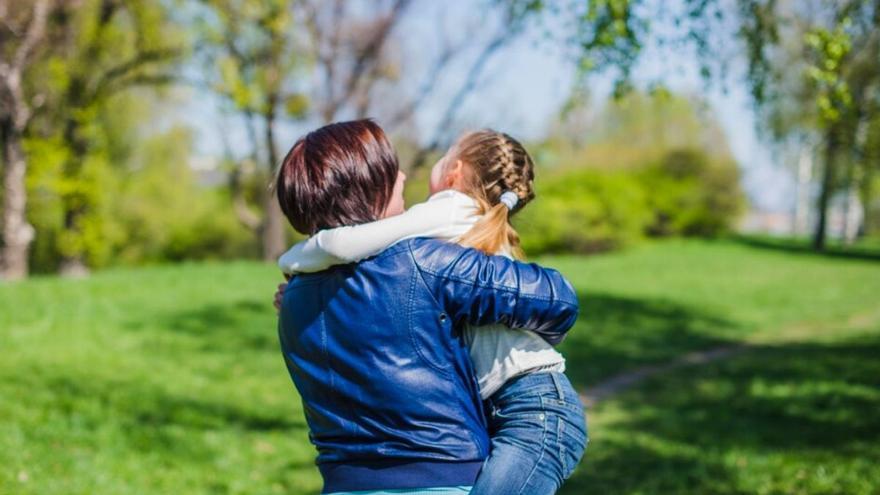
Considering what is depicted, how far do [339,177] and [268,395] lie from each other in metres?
7.35

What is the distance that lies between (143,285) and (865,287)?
17628 millimetres

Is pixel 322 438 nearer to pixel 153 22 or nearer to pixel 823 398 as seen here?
pixel 823 398

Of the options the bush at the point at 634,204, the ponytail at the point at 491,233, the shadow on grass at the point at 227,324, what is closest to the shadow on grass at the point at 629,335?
the shadow on grass at the point at 227,324

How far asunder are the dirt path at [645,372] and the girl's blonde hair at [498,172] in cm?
732

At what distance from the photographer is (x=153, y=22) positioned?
2038cm

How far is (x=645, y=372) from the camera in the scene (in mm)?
11508

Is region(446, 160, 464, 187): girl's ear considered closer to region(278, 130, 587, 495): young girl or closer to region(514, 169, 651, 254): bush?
region(278, 130, 587, 495): young girl

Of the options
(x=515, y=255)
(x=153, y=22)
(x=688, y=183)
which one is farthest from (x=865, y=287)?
(x=515, y=255)

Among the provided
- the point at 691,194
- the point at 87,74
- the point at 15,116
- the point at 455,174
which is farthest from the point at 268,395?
the point at 691,194

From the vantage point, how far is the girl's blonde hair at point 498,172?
232 cm

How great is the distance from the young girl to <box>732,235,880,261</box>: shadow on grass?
33.0m

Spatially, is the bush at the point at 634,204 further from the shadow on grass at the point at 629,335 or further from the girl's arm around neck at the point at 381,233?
the girl's arm around neck at the point at 381,233

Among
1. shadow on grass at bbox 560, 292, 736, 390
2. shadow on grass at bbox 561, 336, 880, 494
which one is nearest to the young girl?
shadow on grass at bbox 561, 336, 880, 494

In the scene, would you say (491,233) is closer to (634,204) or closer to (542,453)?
(542,453)
